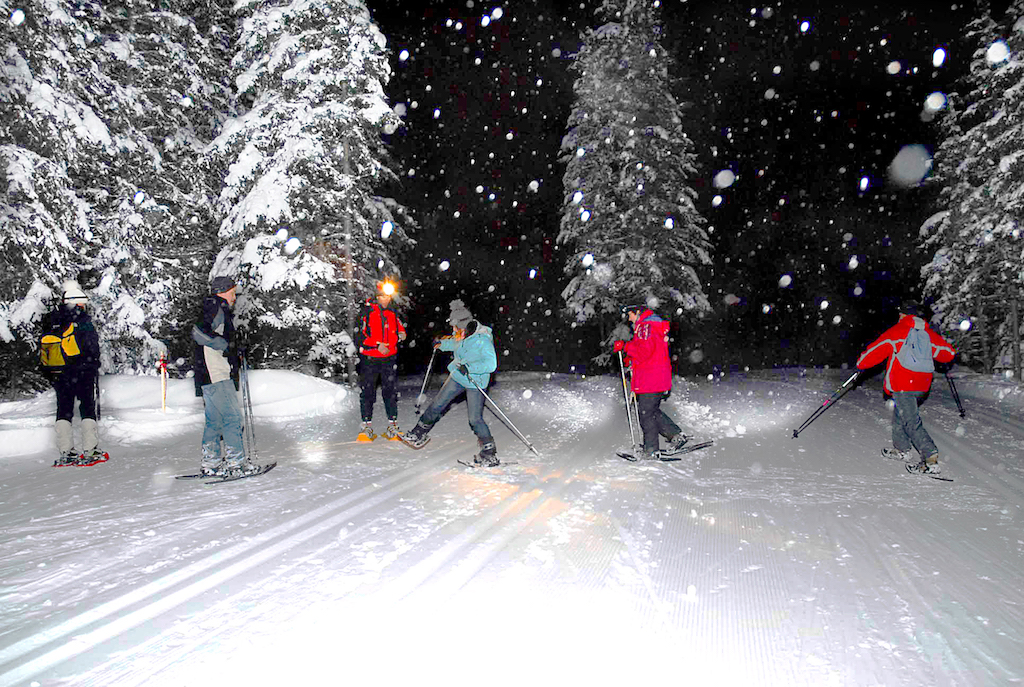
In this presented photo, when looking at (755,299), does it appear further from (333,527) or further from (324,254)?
(333,527)

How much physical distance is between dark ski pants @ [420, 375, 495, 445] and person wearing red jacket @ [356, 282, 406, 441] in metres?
1.15

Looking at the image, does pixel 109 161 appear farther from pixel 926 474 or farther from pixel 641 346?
pixel 926 474

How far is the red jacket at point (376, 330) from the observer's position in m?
9.66

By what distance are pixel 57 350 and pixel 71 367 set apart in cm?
25

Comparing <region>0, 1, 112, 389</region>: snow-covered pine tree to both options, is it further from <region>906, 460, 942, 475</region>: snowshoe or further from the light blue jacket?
<region>906, 460, 942, 475</region>: snowshoe

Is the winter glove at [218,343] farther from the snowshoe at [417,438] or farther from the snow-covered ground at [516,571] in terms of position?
the snowshoe at [417,438]

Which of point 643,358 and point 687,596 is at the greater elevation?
point 643,358

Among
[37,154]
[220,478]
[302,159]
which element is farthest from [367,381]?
[37,154]

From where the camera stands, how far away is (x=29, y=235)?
44.7ft

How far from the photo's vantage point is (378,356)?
978 cm

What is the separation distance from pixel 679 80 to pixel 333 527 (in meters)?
23.0

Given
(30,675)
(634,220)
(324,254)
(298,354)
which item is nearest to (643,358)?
(30,675)

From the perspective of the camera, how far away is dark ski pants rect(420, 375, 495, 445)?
8008mm

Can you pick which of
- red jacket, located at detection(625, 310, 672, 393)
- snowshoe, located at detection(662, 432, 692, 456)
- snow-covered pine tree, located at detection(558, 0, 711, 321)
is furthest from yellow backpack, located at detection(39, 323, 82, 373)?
snow-covered pine tree, located at detection(558, 0, 711, 321)
